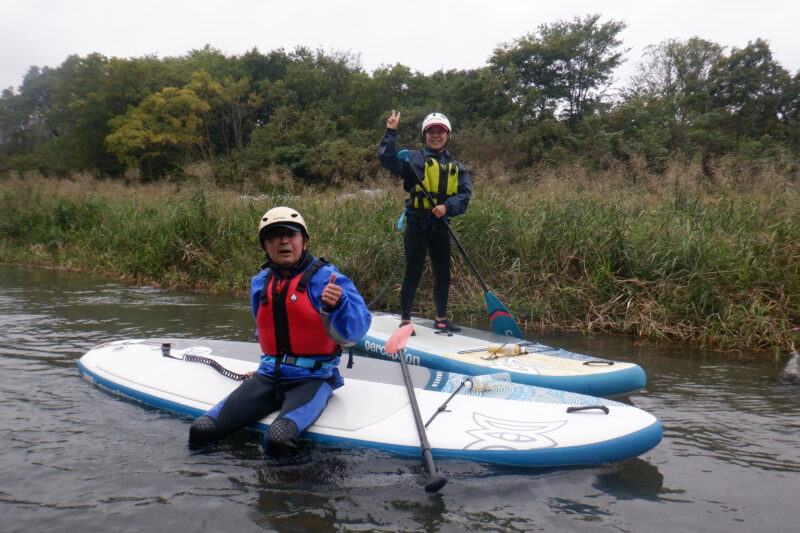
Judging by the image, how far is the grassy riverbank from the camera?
5.05 metres

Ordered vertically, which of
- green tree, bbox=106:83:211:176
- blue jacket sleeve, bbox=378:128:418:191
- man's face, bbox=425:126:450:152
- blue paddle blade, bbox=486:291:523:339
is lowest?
blue paddle blade, bbox=486:291:523:339

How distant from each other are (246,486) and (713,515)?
1.89m

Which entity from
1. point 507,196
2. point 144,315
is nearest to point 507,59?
point 507,196

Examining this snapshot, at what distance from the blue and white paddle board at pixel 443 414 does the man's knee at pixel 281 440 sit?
15 cm

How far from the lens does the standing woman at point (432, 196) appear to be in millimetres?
4426

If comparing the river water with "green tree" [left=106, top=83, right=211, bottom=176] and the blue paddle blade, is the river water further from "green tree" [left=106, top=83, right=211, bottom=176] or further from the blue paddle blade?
"green tree" [left=106, top=83, right=211, bottom=176]

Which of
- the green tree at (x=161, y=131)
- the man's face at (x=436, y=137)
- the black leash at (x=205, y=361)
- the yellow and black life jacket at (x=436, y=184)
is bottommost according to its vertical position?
the black leash at (x=205, y=361)

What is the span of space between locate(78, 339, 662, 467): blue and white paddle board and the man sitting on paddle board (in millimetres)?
126

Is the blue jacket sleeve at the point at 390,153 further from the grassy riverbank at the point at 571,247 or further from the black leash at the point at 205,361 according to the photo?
the grassy riverbank at the point at 571,247

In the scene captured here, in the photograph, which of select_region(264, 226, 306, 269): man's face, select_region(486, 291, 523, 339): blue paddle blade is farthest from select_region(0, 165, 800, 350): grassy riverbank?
select_region(264, 226, 306, 269): man's face

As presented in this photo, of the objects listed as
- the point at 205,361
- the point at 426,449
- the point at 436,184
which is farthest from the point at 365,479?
the point at 436,184

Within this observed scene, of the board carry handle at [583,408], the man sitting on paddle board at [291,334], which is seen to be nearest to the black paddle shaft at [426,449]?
the man sitting on paddle board at [291,334]

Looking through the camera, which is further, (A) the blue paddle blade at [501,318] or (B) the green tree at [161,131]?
(B) the green tree at [161,131]

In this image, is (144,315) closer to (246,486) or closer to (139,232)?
(139,232)
